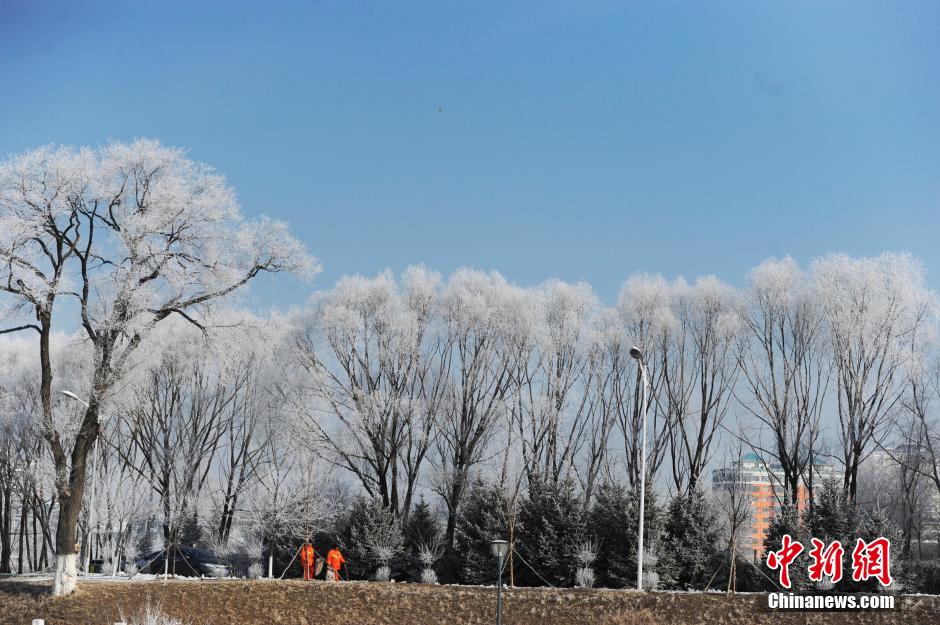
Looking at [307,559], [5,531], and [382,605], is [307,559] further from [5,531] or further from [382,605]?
[5,531]

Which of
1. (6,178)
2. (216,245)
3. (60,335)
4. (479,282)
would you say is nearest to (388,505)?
(479,282)

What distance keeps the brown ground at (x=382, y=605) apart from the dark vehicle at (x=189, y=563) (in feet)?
26.5

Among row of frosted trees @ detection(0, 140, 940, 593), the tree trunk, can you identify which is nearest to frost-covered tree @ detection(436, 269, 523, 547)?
row of frosted trees @ detection(0, 140, 940, 593)

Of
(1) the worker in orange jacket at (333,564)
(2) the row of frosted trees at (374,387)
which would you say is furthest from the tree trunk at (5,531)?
(1) the worker in orange jacket at (333,564)

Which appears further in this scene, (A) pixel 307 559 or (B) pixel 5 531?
(B) pixel 5 531

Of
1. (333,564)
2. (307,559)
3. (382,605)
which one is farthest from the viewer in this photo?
(307,559)

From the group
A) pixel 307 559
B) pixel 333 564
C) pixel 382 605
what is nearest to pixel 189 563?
pixel 307 559

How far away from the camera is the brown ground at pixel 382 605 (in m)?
20.9

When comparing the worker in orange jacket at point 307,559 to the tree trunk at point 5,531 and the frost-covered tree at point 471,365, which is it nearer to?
the frost-covered tree at point 471,365

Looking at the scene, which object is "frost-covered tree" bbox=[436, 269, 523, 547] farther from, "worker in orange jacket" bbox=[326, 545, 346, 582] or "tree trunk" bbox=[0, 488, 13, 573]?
"tree trunk" bbox=[0, 488, 13, 573]

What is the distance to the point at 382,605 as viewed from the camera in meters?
22.9

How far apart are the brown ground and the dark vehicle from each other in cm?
807

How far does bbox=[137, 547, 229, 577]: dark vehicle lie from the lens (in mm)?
32281

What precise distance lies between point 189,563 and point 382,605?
11987mm
